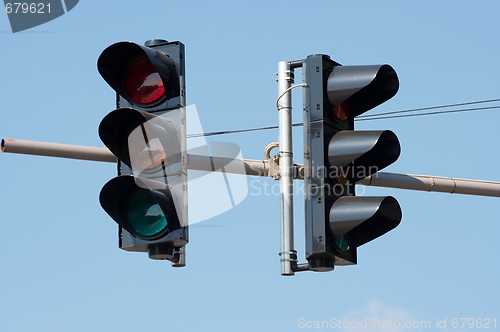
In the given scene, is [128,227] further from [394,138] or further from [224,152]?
[394,138]

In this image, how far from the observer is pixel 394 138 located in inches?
248

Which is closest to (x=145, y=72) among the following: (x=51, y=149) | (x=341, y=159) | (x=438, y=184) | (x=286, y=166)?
(x=51, y=149)

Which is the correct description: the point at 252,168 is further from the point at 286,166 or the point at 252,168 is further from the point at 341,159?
the point at 341,159

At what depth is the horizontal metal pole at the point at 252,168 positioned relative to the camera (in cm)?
616

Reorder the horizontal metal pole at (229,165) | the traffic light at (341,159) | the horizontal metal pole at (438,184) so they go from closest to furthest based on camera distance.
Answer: the traffic light at (341,159) < the horizontal metal pole at (229,165) < the horizontal metal pole at (438,184)

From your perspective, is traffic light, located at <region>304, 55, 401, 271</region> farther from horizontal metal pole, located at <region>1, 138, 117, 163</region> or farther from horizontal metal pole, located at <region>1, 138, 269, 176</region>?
horizontal metal pole, located at <region>1, 138, 117, 163</region>

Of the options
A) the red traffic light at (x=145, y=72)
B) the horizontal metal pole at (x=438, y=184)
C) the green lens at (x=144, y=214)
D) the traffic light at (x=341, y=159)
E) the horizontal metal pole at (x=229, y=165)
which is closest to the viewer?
the traffic light at (x=341, y=159)

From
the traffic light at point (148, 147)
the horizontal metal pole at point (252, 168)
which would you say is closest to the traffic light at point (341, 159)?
the horizontal metal pole at point (252, 168)

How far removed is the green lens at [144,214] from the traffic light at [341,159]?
3.13ft

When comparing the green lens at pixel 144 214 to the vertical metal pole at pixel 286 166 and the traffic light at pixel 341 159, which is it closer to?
the vertical metal pole at pixel 286 166

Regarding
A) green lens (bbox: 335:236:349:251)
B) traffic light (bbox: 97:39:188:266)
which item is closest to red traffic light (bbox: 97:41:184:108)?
traffic light (bbox: 97:39:188:266)

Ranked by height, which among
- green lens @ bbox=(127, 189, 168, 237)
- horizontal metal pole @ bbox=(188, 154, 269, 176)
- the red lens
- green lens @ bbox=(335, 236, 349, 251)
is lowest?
green lens @ bbox=(335, 236, 349, 251)

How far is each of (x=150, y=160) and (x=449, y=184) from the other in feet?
8.21

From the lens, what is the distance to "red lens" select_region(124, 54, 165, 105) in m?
6.41
